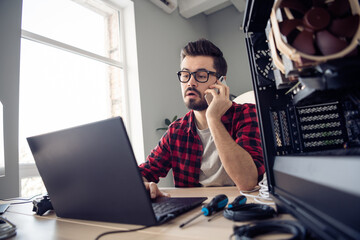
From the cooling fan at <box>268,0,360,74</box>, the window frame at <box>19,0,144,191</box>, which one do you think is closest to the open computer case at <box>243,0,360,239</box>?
the cooling fan at <box>268,0,360,74</box>

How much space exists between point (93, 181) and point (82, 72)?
2206 mm

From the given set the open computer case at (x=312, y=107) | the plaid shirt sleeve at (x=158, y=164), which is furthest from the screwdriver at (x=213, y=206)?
the plaid shirt sleeve at (x=158, y=164)

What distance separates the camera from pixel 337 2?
42 centimetres

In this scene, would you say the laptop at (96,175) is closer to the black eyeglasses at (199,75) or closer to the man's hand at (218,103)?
the man's hand at (218,103)

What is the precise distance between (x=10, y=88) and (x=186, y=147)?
1.35 m

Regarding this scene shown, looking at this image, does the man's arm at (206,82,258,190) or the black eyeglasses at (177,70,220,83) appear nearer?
the man's arm at (206,82,258,190)

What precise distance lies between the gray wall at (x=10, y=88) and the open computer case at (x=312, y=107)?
5.82 ft

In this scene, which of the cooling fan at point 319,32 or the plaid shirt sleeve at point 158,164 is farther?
the plaid shirt sleeve at point 158,164

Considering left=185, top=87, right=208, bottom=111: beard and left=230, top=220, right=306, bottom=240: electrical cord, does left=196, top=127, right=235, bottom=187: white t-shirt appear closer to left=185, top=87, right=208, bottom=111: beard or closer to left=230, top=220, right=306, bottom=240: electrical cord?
left=185, top=87, right=208, bottom=111: beard

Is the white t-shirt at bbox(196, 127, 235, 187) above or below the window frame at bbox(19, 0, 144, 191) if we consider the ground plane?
below

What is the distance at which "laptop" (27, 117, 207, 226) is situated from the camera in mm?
478

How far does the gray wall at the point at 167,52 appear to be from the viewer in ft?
9.45

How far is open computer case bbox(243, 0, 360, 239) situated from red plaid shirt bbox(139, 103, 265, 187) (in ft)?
1.98

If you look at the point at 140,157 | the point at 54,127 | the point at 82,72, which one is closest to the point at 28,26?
the point at 82,72
